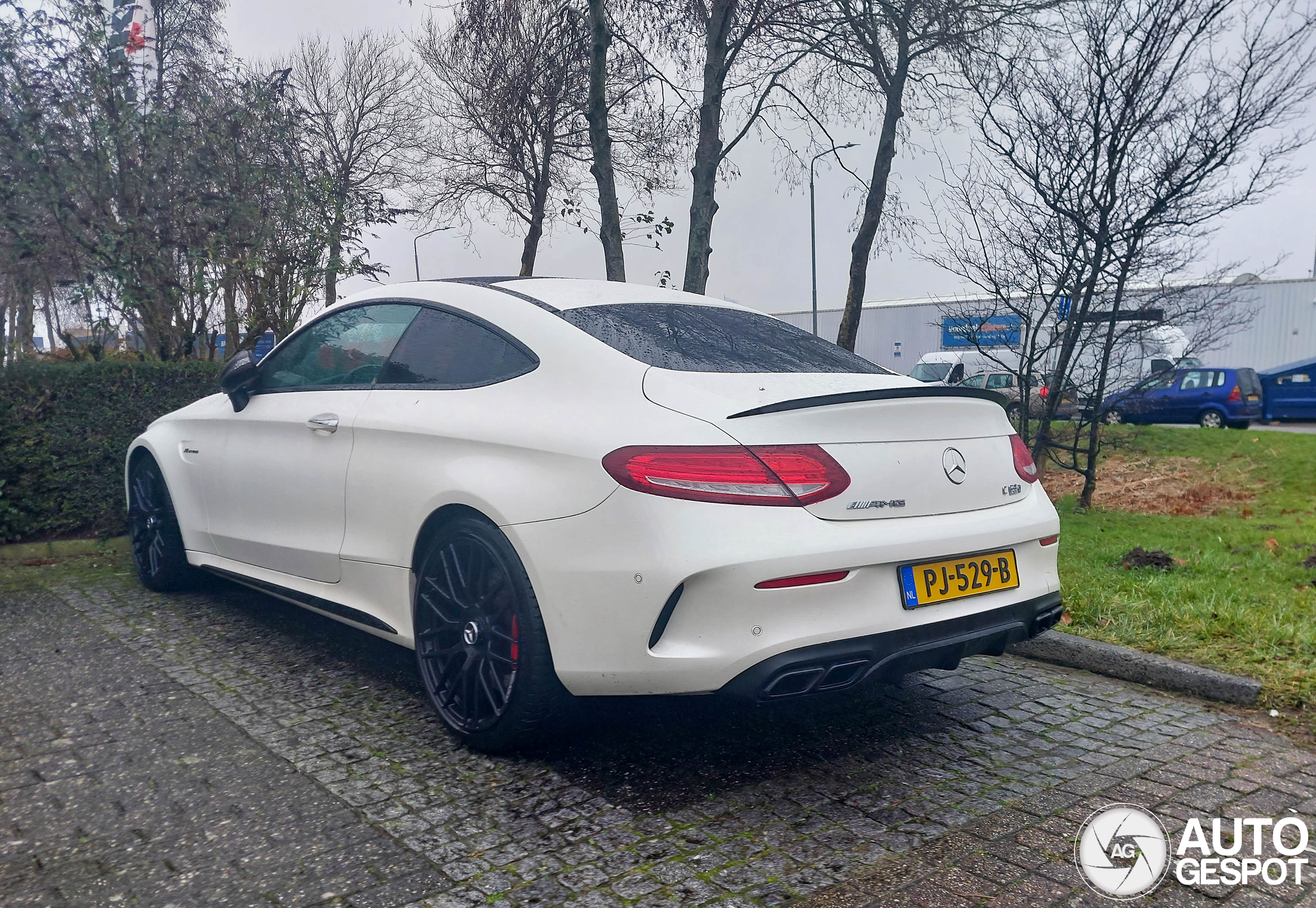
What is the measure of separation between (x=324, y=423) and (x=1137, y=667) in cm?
349

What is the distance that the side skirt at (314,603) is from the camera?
3.86 meters

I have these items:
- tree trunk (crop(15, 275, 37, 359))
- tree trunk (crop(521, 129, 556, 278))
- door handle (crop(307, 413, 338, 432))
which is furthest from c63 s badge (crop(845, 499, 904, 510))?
tree trunk (crop(521, 129, 556, 278))

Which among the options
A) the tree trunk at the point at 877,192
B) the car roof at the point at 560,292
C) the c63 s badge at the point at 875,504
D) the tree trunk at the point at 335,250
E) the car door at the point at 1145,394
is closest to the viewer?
the c63 s badge at the point at 875,504

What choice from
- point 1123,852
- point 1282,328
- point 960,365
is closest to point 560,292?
point 1123,852

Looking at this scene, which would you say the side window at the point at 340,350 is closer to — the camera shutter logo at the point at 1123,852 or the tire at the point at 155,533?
the tire at the point at 155,533

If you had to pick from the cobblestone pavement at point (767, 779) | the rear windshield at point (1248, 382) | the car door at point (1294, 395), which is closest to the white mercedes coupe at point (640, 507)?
the cobblestone pavement at point (767, 779)

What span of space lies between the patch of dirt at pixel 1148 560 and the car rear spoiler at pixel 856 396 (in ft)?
11.4

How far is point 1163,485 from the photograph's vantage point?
1204cm

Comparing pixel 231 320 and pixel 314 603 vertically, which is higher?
pixel 231 320

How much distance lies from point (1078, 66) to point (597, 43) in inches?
175

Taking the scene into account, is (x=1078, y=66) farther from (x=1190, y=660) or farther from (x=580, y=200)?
(x=580, y=200)

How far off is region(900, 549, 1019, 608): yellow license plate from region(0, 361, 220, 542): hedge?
579 centimetres

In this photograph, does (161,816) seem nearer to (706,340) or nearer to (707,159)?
(706,340)

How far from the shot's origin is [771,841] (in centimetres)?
281
